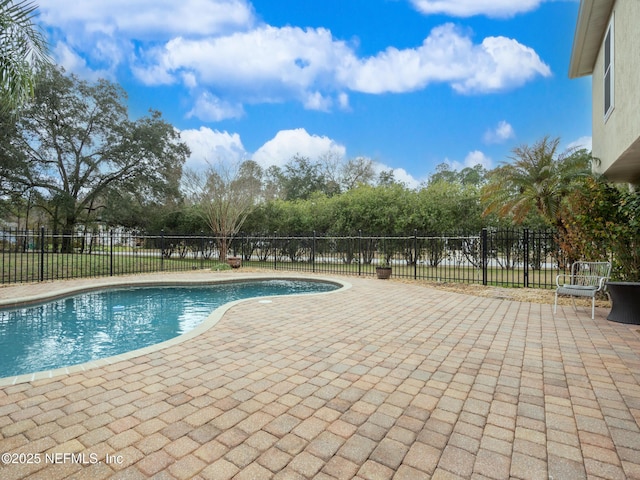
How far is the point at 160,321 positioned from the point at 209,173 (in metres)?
11.6

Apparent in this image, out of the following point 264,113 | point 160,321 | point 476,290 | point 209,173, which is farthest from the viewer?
point 264,113

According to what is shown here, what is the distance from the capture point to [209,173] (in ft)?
54.2

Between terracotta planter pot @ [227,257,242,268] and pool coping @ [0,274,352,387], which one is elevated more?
terracotta planter pot @ [227,257,242,268]

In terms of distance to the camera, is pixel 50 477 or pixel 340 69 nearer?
pixel 50 477

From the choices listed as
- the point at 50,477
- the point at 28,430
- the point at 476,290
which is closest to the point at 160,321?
the point at 28,430

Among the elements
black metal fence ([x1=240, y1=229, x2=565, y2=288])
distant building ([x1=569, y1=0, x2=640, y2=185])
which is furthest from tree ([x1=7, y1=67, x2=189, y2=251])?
distant building ([x1=569, y1=0, x2=640, y2=185])

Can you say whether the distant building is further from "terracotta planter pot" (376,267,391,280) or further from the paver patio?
"terracotta planter pot" (376,267,391,280)

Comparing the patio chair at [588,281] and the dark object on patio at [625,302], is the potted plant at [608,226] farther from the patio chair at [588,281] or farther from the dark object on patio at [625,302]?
the dark object on patio at [625,302]

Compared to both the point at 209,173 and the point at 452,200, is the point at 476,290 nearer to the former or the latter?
the point at 452,200

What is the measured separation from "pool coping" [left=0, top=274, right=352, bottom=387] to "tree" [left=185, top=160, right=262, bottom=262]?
5.45 m

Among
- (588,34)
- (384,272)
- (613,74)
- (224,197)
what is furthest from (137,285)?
(588,34)

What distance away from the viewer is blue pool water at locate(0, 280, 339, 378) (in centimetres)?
445

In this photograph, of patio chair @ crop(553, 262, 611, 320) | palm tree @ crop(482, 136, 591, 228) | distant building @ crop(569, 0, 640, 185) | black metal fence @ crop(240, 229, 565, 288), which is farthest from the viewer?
black metal fence @ crop(240, 229, 565, 288)

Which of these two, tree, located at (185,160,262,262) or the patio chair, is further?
tree, located at (185,160,262,262)
